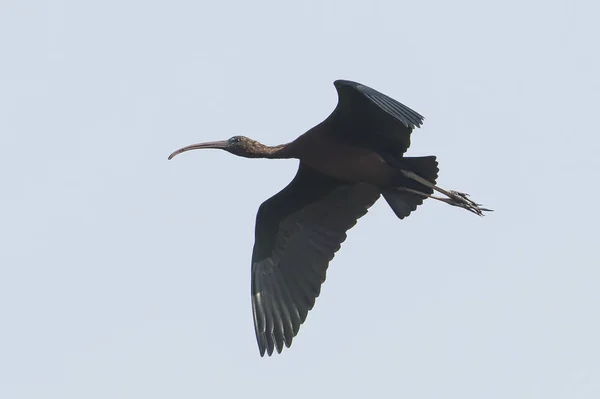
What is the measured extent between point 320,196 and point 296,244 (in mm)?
752

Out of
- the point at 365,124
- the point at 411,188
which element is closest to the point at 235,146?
the point at 365,124

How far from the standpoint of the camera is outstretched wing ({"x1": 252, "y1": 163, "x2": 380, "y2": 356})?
683 inches

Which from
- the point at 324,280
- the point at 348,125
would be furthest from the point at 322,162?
the point at 324,280

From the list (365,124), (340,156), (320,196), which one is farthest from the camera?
(320,196)

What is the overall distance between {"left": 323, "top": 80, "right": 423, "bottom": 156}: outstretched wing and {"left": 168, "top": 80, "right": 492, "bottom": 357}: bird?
0.04 ft

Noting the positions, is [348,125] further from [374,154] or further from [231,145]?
[231,145]

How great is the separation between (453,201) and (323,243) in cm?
187

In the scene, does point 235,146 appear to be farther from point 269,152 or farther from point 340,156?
point 340,156

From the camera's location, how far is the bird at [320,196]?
54.4 ft

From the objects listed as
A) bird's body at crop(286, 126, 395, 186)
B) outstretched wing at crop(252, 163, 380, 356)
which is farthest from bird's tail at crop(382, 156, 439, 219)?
outstretched wing at crop(252, 163, 380, 356)

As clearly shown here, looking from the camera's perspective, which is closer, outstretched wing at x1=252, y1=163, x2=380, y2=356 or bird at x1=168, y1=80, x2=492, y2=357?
bird at x1=168, y1=80, x2=492, y2=357

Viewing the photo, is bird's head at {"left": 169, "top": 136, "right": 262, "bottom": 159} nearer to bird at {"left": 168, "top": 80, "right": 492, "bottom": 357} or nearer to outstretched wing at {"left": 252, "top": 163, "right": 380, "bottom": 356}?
bird at {"left": 168, "top": 80, "right": 492, "bottom": 357}

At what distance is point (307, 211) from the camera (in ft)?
58.4

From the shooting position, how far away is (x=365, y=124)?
16500 mm
